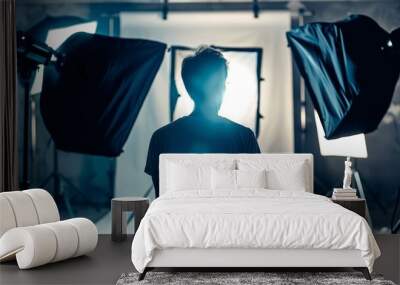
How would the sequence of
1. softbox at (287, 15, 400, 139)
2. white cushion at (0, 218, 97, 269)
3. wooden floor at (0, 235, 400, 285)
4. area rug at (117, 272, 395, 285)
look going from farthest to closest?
1. softbox at (287, 15, 400, 139)
2. white cushion at (0, 218, 97, 269)
3. wooden floor at (0, 235, 400, 285)
4. area rug at (117, 272, 395, 285)

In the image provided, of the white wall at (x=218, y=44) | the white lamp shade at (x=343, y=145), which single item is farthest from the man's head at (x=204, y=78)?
the white lamp shade at (x=343, y=145)

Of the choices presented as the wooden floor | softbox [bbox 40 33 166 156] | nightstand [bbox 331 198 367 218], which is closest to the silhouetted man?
softbox [bbox 40 33 166 156]

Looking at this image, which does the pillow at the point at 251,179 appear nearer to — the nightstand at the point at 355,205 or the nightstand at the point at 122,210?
the nightstand at the point at 355,205

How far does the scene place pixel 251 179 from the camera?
21.1ft

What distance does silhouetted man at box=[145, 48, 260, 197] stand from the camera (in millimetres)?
7289

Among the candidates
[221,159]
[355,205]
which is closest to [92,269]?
[221,159]

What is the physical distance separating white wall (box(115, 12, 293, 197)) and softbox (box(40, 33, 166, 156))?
0.41ft

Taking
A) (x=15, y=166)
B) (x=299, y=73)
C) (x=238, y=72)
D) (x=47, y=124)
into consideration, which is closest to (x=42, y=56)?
(x=47, y=124)

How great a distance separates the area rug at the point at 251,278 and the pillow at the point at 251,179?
5.03 ft

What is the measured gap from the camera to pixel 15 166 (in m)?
7.15

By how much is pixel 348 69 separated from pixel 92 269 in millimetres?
3781

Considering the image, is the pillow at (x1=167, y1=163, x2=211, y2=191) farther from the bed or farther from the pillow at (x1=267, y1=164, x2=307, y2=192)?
the bed

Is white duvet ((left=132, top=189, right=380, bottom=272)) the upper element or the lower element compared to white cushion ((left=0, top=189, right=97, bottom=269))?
upper

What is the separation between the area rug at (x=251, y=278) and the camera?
468 cm
